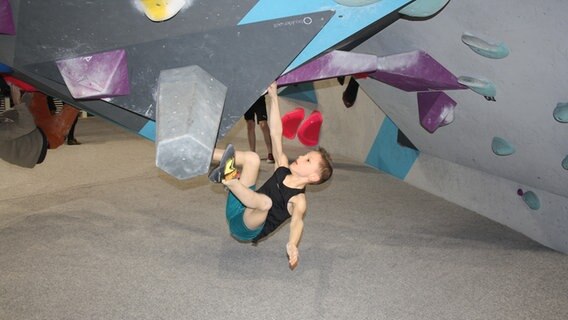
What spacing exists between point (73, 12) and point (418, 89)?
6.53ft

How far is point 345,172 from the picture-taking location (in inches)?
223

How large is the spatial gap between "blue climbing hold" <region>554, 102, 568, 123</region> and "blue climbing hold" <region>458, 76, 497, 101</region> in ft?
1.13

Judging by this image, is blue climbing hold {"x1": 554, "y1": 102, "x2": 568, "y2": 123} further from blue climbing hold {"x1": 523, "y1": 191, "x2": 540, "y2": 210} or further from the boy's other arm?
the boy's other arm

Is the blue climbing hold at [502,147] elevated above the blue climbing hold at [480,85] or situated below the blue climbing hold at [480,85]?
below

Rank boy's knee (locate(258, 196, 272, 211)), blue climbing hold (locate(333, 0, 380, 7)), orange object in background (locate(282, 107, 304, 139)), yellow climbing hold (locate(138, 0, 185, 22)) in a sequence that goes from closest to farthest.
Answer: yellow climbing hold (locate(138, 0, 185, 22))
blue climbing hold (locate(333, 0, 380, 7))
boy's knee (locate(258, 196, 272, 211))
orange object in background (locate(282, 107, 304, 139))

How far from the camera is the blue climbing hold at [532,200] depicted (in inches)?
141

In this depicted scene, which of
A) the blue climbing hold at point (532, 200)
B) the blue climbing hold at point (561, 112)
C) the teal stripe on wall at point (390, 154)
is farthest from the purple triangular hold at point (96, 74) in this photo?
the teal stripe on wall at point (390, 154)

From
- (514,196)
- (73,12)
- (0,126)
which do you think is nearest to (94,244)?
(0,126)

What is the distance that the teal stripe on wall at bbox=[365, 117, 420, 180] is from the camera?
521 centimetres

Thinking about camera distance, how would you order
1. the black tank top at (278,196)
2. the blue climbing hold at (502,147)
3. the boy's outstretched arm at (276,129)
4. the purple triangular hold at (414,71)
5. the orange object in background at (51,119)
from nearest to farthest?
the boy's outstretched arm at (276,129)
the black tank top at (278,196)
the purple triangular hold at (414,71)
the blue climbing hold at (502,147)
the orange object in background at (51,119)

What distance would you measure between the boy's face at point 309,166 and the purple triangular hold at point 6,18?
138cm

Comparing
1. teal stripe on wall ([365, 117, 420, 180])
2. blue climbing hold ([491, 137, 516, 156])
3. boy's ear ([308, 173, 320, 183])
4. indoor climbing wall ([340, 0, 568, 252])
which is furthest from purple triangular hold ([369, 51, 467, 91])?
teal stripe on wall ([365, 117, 420, 180])

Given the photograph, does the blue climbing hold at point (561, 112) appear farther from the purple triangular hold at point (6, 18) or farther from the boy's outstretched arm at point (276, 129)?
the purple triangular hold at point (6, 18)

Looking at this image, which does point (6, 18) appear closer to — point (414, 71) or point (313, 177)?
point (313, 177)
